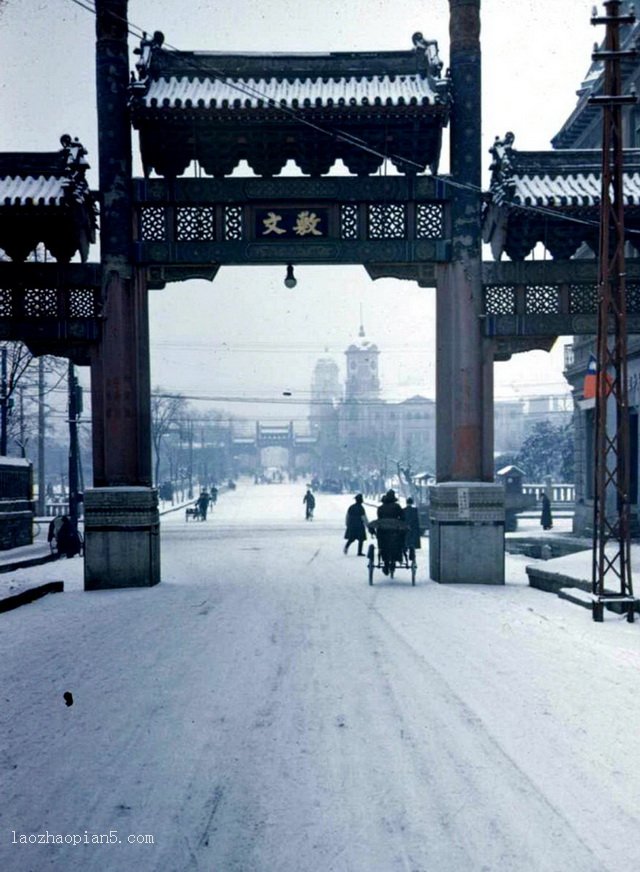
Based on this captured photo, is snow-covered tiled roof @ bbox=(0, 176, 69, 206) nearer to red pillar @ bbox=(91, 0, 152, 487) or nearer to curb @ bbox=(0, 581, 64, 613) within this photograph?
red pillar @ bbox=(91, 0, 152, 487)

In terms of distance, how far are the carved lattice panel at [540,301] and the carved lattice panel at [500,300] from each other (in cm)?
25

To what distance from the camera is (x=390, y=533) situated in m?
14.5

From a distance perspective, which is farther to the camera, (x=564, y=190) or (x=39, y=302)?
(x=564, y=190)

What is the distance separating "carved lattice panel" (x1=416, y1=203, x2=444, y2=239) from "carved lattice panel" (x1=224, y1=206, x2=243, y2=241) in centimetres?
289

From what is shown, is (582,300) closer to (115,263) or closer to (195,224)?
(195,224)

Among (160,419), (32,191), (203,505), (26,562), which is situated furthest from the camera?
(160,419)

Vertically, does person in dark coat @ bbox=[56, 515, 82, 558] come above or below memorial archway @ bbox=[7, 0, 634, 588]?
below

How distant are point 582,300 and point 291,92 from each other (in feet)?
19.0

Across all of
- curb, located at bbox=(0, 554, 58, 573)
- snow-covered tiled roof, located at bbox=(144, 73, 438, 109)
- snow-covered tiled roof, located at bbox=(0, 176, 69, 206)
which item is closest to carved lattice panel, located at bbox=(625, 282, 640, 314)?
snow-covered tiled roof, located at bbox=(144, 73, 438, 109)

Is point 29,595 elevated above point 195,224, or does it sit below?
Result: below

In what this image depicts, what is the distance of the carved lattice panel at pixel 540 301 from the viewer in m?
13.9

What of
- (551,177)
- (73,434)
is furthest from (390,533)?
(73,434)

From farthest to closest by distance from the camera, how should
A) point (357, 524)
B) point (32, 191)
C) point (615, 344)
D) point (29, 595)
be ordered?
point (357, 524)
point (32, 191)
point (29, 595)
point (615, 344)

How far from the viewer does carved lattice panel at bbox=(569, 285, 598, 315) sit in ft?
45.7
